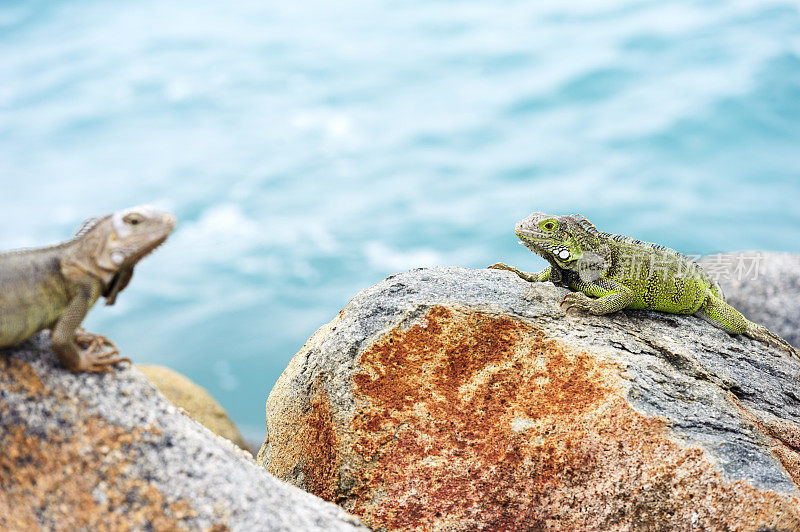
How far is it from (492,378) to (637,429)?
105cm

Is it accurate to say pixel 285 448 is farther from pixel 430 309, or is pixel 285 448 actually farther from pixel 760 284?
pixel 760 284

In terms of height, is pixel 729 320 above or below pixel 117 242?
below

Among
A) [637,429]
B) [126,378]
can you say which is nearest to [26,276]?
[126,378]

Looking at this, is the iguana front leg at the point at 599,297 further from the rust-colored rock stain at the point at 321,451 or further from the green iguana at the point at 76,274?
the green iguana at the point at 76,274

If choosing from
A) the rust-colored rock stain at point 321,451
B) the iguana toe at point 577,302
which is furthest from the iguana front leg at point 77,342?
the iguana toe at point 577,302

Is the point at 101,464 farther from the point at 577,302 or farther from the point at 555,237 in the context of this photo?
the point at 555,237

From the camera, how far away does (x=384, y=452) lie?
16.2ft

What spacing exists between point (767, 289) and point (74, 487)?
→ 982cm

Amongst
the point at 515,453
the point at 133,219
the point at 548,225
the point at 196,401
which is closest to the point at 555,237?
the point at 548,225

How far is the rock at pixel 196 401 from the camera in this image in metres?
10.2

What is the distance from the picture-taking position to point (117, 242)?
3.68 meters

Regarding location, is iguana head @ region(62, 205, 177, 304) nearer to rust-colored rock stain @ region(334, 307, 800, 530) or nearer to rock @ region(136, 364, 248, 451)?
rust-colored rock stain @ region(334, 307, 800, 530)

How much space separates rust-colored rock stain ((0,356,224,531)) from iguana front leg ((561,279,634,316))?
Result: 3.51 metres

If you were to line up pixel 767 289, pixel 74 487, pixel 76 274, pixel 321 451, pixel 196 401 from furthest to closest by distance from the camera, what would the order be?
1. pixel 196 401
2. pixel 767 289
3. pixel 321 451
4. pixel 76 274
5. pixel 74 487
